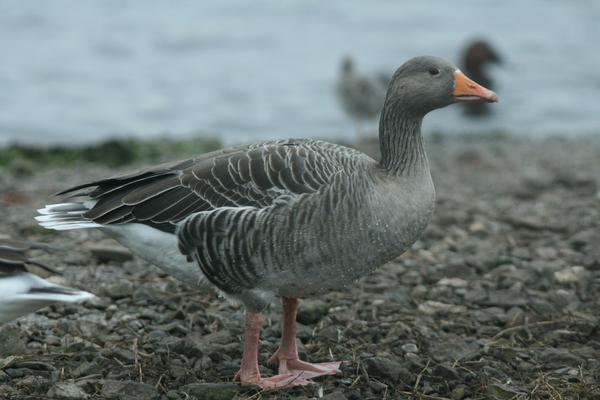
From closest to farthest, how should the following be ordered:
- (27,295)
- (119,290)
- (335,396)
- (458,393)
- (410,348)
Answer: (27,295) < (335,396) < (458,393) < (410,348) < (119,290)

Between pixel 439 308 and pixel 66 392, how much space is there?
Result: 277cm

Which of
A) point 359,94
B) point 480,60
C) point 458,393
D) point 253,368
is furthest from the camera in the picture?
point 480,60

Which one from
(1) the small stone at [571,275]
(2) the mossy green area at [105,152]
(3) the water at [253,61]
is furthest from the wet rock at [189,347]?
(3) the water at [253,61]

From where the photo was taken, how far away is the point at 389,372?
503cm

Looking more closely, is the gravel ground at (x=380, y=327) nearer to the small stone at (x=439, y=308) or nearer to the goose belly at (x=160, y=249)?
the small stone at (x=439, y=308)

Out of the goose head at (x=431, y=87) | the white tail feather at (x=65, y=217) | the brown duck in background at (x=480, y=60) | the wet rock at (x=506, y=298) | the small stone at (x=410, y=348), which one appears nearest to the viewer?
the white tail feather at (x=65, y=217)

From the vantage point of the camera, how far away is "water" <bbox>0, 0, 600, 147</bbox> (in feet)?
57.0

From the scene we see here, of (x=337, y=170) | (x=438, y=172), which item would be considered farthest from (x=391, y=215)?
(x=438, y=172)

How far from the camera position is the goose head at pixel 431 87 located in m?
5.22

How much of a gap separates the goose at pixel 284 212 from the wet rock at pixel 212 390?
22 cm

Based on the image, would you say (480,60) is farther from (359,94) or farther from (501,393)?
(501,393)

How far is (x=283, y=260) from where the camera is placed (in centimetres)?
482

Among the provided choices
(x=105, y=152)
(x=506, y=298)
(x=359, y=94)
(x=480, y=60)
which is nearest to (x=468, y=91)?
(x=506, y=298)

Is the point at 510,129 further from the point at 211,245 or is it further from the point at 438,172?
the point at 211,245
